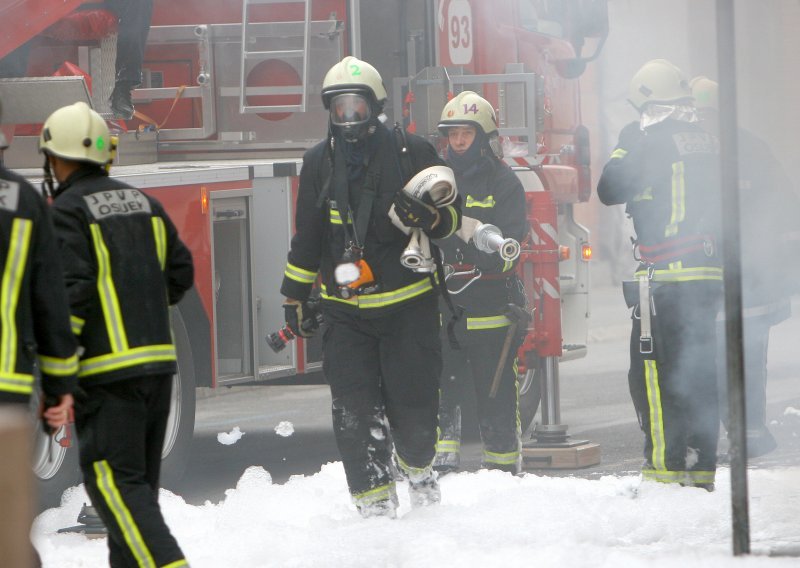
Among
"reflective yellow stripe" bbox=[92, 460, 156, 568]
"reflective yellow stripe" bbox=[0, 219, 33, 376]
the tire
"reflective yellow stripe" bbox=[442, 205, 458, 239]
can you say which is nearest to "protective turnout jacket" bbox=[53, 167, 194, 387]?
"reflective yellow stripe" bbox=[92, 460, 156, 568]

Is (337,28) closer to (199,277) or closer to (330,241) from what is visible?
(199,277)

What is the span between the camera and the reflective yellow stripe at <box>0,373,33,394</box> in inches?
158

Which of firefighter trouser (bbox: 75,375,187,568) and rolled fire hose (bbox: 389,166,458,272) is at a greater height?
rolled fire hose (bbox: 389,166,458,272)

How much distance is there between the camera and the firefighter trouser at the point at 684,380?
611 centimetres

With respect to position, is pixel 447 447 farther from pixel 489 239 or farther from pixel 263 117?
pixel 263 117

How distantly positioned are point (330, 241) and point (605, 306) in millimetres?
12138

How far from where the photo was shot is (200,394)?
38.4 feet

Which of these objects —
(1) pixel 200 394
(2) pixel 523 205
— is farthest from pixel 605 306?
(2) pixel 523 205

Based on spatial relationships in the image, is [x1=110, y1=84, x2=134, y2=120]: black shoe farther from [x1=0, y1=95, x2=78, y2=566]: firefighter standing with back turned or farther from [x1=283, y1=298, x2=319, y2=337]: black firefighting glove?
[x1=0, y1=95, x2=78, y2=566]: firefighter standing with back turned

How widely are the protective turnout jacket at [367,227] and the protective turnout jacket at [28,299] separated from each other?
1771 mm

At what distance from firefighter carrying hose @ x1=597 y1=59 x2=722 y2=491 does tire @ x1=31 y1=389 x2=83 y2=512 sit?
7.69 ft

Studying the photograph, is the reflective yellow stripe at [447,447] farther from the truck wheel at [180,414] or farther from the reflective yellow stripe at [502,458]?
the truck wheel at [180,414]

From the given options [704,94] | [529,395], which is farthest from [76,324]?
[529,395]

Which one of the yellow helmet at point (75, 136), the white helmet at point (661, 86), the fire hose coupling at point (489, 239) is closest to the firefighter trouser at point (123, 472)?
the yellow helmet at point (75, 136)
